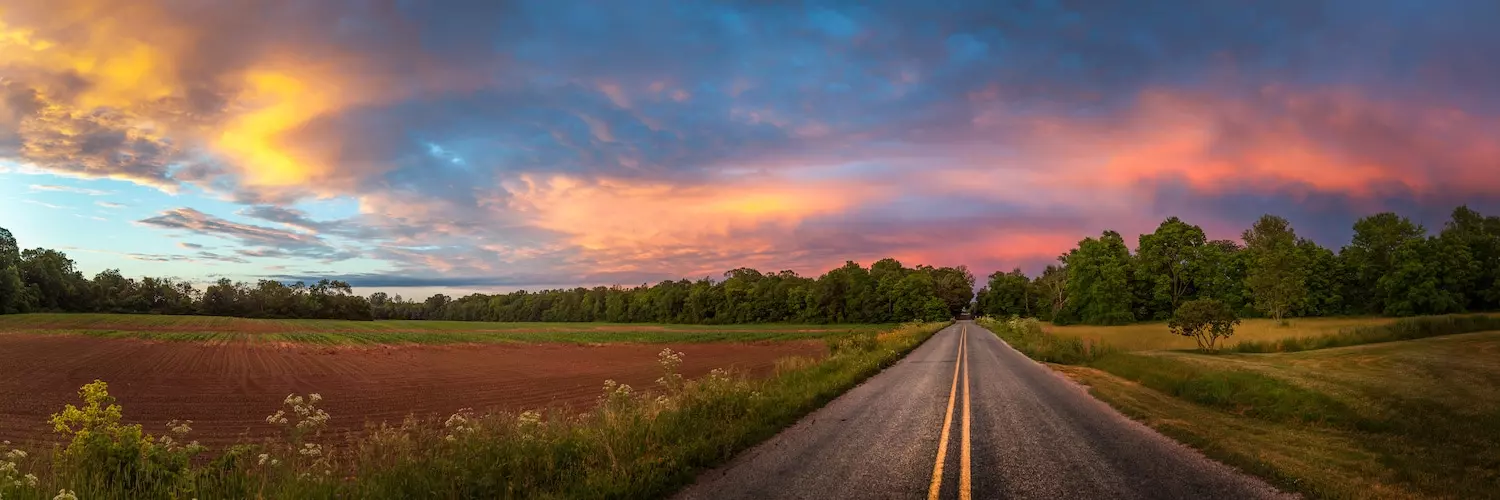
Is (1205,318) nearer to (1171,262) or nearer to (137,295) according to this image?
(1171,262)

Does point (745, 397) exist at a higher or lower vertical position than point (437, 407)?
higher

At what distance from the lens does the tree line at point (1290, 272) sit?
172 feet

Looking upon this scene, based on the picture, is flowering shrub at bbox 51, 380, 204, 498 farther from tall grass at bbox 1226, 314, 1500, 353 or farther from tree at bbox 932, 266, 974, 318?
tree at bbox 932, 266, 974, 318

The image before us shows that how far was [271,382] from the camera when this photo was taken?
2938cm

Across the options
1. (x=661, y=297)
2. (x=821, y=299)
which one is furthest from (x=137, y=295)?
(x=821, y=299)

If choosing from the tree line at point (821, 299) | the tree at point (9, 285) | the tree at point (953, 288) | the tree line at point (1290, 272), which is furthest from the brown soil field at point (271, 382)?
the tree at point (953, 288)

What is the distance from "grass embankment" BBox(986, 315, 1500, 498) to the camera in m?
8.62

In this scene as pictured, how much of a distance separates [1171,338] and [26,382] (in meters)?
65.9

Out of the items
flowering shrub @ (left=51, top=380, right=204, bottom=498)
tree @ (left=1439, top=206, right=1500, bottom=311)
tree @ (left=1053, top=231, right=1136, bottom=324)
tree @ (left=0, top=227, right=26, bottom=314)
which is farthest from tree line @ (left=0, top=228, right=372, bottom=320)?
tree @ (left=1439, top=206, right=1500, bottom=311)

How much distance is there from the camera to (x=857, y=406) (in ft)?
50.7

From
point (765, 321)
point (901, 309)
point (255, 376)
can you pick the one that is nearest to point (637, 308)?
point (765, 321)

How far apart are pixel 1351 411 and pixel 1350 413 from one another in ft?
0.29

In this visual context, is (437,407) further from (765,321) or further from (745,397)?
(765,321)

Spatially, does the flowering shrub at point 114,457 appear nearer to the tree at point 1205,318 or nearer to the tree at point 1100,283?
the tree at point 1205,318
